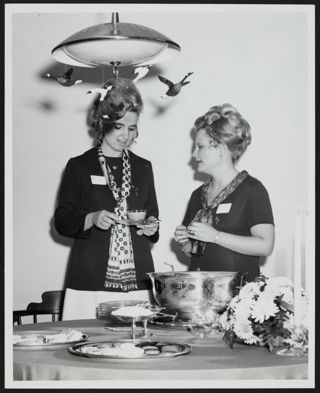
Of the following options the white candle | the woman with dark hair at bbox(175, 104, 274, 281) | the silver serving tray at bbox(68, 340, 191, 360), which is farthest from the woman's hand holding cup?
the white candle

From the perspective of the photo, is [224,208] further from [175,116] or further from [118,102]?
[175,116]

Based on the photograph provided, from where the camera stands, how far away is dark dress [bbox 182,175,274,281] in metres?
3.35

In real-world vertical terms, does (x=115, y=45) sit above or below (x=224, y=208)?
above

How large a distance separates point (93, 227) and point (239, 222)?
2.42 ft

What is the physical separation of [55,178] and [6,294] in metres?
1.69

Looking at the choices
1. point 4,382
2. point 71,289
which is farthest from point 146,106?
point 4,382

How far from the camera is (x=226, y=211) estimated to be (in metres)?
3.41

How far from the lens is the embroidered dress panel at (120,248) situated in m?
3.53

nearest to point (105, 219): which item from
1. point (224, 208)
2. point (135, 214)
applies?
point (135, 214)

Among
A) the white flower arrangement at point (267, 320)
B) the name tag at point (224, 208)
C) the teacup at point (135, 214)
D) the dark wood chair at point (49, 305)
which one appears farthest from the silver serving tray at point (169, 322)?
the dark wood chair at point (49, 305)

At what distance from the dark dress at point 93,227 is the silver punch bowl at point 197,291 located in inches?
33.5

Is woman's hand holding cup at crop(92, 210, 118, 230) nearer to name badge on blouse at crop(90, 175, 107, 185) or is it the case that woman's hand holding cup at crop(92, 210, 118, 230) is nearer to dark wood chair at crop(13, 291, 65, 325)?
name badge on blouse at crop(90, 175, 107, 185)

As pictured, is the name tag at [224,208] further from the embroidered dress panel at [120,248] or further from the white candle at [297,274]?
the white candle at [297,274]

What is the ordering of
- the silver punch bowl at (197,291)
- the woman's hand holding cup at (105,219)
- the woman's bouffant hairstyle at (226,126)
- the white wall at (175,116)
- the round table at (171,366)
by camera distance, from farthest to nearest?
the white wall at (175,116) < the woman's bouffant hairstyle at (226,126) < the woman's hand holding cup at (105,219) < the silver punch bowl at (197,291) < the round table at (171,366)
